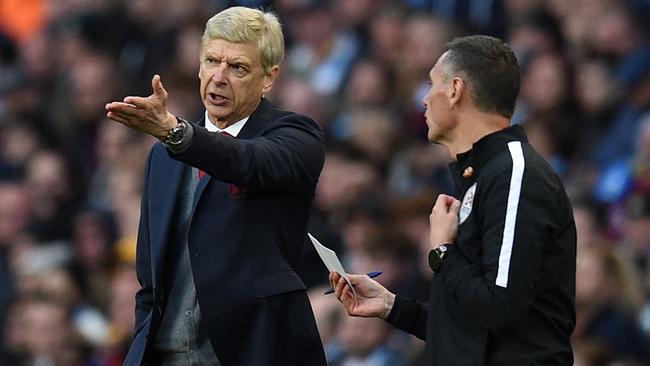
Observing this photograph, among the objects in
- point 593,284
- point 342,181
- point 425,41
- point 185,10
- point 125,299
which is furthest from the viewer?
point 185,10

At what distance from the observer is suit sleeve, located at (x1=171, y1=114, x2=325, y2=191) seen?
4285mm

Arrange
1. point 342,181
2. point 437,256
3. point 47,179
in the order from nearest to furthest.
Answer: point 437,256
point 342,181
point 47,179

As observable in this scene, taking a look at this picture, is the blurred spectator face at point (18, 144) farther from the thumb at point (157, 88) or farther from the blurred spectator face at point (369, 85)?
the thumb at point (157, 88)

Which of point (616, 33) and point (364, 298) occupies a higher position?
point (616, 33)

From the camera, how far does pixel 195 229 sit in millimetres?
4660

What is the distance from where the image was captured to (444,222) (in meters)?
4.43

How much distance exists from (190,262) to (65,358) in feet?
14.7

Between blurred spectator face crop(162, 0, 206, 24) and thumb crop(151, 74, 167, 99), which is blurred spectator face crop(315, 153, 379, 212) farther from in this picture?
thumb crop(151, 74, 167, 99)

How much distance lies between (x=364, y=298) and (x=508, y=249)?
757 mm

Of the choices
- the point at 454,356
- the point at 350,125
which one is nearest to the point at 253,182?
the point at 454,356

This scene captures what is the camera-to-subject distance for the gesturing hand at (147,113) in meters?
4.12

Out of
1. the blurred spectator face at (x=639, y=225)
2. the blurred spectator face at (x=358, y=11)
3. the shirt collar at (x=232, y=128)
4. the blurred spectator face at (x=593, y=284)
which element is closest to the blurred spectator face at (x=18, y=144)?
the blurred spectator face at (x=358, y=11)

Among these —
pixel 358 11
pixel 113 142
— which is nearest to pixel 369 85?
pixel 358 11

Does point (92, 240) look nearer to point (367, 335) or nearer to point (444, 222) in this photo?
point (367, 335)
